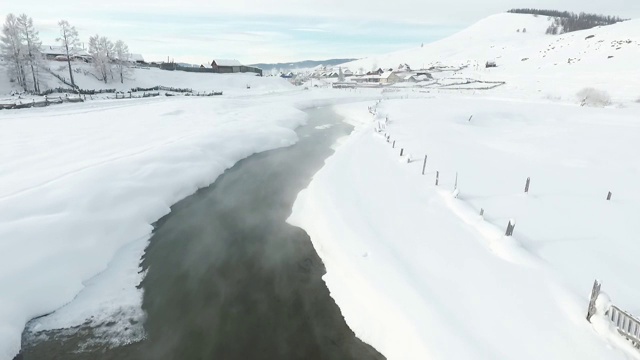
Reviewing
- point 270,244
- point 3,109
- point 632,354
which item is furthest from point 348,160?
point 3,109

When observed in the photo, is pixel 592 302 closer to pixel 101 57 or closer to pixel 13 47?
pixel 13 47

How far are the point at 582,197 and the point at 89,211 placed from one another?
25.4 m

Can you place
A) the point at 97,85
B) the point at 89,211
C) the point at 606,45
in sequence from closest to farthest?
1. the point at 89,211
2. the point at 97,85
3. the point at 606,45

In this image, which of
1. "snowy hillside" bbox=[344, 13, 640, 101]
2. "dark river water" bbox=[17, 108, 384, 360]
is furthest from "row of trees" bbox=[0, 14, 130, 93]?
"snowy hillside" bbox=[344, 13, 640, 101]

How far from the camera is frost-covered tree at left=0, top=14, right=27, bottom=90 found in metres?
56.5

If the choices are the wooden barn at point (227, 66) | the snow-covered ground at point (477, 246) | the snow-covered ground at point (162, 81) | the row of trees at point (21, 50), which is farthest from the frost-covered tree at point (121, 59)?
the snow-covered ground at point (477, 246)

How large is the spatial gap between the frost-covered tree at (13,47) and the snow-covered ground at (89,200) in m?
27.5

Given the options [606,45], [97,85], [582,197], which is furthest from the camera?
[606,45]

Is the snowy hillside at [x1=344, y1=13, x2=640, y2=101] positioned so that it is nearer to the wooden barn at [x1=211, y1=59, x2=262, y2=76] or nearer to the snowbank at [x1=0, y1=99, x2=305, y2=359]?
the snowbank at [x1=0, y1=99, x2=305, y2=359]

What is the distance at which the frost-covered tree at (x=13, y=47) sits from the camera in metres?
56.5

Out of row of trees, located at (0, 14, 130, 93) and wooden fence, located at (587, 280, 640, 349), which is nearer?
wooden fence, located at (587, 280, 640, 349)

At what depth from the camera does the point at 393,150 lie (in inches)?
1171

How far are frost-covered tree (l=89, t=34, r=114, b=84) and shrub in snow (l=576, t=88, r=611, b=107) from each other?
9053 centimetres

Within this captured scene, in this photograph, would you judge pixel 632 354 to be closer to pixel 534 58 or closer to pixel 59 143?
pixel 59 143
